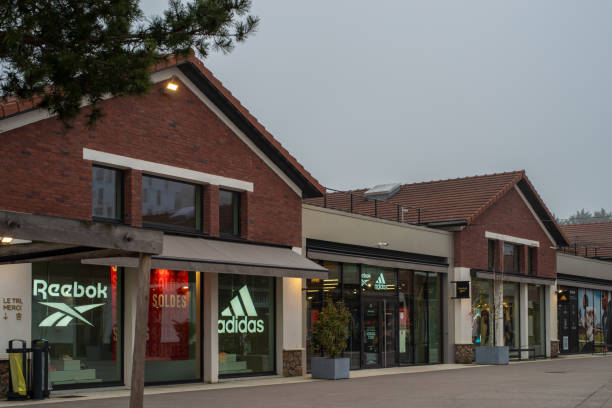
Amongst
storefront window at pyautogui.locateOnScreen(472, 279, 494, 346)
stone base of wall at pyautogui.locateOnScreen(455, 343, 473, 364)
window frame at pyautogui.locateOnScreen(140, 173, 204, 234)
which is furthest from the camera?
storefront window at pyautogui.locateOnScreen(472, 279, 494, 346)

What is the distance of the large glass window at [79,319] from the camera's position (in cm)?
1570

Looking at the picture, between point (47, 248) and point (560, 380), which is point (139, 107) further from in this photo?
point (560, 380)

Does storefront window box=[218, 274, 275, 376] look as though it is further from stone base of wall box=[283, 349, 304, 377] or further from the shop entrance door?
the shop entrance door

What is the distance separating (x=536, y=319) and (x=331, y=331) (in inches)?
636

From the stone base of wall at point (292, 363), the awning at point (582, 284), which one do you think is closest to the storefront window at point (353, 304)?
the stone base of wall at point (292, 363)

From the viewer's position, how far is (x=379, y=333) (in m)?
24.8

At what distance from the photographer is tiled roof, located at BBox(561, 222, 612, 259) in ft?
141

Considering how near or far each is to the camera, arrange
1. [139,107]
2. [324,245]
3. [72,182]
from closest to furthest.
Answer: [72,182]
[139,107]
[324,245]

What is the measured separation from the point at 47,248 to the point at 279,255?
10206 mm

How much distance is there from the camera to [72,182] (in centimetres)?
1586

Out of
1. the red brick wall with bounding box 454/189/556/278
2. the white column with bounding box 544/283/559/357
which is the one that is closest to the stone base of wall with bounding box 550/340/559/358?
the white column with bounding box 544/283/559/357

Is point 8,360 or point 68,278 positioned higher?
point 68,278

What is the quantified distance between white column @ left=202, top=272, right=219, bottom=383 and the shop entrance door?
20.7 feet

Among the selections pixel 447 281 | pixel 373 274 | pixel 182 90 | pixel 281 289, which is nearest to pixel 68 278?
pixel 182 90
